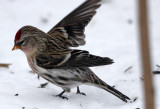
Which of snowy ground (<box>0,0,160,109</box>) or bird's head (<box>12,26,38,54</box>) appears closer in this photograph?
snowy ground (<box>0,0,160,109</box>)

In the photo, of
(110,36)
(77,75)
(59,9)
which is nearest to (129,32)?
(110,36)

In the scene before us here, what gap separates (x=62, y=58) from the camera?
3336mm

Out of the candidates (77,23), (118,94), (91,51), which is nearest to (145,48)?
(118,94)

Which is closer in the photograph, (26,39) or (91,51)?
(26,39)

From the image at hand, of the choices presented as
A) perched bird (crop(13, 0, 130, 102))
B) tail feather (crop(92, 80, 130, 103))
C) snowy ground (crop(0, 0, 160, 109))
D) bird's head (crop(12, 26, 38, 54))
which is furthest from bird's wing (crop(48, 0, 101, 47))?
tail feather (crop(92, 80, 130, 103))

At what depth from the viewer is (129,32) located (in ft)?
17.6

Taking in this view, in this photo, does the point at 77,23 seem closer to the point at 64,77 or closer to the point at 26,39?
the point at 26,39

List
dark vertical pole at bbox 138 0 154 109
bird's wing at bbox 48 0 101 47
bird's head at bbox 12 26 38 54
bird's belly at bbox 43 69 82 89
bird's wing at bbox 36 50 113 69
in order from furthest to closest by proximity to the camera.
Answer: bird's wing at bbox 48 0 101 47, bird's head at bbox 12 26 38 54, bird's belly at bbox 43 69 82 89, bird's wing at bbox 36 50 113 69, dark vertical pole at bbox 138 0 154 109

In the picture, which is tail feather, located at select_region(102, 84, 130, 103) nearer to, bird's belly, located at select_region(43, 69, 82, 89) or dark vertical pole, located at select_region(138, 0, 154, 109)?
bird's belly, located at select_region(43, 69, 82, 89)

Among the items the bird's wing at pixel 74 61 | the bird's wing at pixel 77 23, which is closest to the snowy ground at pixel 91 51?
the bird's wing at pixel 74 61

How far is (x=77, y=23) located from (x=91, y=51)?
0.95 metres

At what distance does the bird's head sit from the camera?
3.58 meters

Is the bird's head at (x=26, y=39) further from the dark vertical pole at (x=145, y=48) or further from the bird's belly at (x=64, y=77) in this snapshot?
the dark vertical pole at (x=145, y=48)

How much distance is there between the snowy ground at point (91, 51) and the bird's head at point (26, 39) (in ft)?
1.16
